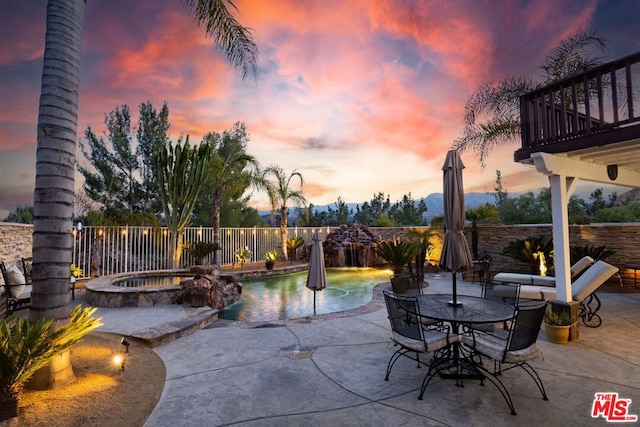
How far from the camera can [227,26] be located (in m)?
4.83

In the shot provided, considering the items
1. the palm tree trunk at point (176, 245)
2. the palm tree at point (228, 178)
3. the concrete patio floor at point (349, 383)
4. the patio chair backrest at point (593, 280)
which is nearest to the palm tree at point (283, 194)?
the palm tree at point (228, 178)

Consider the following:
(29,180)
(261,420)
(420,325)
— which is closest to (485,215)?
(420,325)

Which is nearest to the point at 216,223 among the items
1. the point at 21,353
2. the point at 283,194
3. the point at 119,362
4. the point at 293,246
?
the point at 283,194

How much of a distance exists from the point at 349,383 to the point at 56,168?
3.62 m

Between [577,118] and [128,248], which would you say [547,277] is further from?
[128,248]

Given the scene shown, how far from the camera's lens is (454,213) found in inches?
158

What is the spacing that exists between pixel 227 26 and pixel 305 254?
41.4 ft

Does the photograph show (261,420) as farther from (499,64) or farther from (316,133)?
(316,133)

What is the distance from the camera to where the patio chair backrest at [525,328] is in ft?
9.49

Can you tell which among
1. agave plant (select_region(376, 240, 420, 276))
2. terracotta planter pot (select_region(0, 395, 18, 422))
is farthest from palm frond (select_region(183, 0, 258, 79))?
agave plant (select_region(376, 240, 420, 276))

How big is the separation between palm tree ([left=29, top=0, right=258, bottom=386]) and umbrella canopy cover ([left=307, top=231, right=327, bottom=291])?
439 cm

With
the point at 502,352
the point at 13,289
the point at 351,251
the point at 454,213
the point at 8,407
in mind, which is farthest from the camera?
the point at 351,251

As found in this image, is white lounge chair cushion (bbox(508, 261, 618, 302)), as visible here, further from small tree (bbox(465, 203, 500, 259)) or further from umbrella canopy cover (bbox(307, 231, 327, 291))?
small tree (bbox(465, 203, 500, 259))

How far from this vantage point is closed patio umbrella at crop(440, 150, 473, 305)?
3961 millimetres
